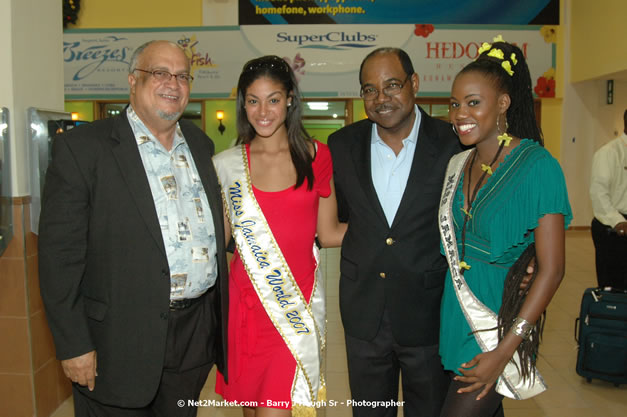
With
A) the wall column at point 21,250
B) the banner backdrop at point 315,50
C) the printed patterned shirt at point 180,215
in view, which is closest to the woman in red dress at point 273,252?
the printed patterned shirt at point 180,215

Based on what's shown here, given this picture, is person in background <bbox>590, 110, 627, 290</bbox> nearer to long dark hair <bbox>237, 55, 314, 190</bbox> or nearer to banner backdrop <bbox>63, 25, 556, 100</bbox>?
long dark hair <bbox>237, 55, 314, 190</bbox>

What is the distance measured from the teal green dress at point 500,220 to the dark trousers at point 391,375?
10.7 inches

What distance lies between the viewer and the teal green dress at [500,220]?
1503 millimetres

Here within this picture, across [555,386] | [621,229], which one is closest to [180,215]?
[555,386]

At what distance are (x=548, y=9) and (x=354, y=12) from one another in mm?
3345

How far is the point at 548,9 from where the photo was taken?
9.17 meters

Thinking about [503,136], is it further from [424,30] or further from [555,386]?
[424,30]

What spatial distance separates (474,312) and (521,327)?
0.16 metres

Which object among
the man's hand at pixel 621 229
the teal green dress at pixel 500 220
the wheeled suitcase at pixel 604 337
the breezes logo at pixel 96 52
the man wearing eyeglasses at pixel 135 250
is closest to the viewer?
the teal green dress at pixel 500 220

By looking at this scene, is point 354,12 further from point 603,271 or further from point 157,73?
point 157,73

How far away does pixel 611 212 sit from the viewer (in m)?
4.06

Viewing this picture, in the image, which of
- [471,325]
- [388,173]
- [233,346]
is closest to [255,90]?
[388,173]

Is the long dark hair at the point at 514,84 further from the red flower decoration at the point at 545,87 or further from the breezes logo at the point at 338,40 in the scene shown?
the red flower decoration at the point at 545,87

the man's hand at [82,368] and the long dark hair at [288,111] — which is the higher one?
the long dark hair at [288,111]
